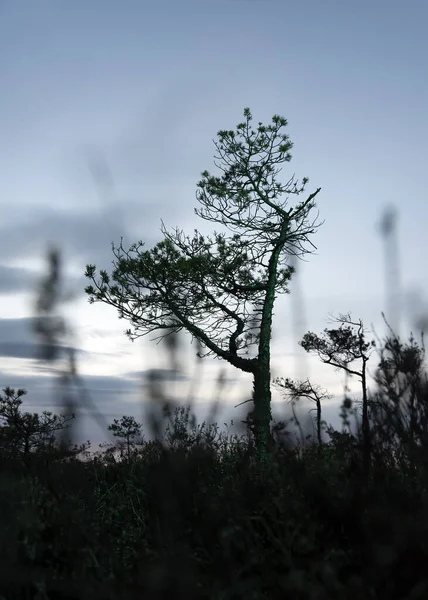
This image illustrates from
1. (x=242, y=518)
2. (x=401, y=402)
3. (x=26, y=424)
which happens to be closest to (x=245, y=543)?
(x=242, y=518)

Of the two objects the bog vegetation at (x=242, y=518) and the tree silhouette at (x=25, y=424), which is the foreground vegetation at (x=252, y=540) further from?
the tree silhouette at (x=25, y=424)

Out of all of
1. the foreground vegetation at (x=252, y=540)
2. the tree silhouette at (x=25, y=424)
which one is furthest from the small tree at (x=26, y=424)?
the foreground vegetation at (x=252, y=540)

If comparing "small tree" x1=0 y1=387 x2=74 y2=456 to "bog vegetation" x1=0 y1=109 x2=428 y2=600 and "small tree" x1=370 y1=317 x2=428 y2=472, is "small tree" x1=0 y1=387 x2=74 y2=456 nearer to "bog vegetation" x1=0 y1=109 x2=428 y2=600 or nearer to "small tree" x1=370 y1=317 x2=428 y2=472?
"bog vegetation" x1=0 y1=109 x2=428 y2=600

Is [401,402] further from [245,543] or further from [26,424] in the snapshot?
[26,424]

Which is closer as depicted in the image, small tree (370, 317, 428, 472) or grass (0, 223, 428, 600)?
grass (0, 223, 428, 600)

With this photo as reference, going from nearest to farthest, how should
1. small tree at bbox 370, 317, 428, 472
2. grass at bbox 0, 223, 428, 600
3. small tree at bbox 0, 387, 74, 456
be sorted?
grass at bbox 0, 223, 428, 600 < small tree at bbox 370, 317, 428, 472 < small tree at bbox 0, 387, 74, 456

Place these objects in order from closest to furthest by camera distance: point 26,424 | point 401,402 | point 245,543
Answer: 1. point 245,543
2. point 401,402
3. point 26,424

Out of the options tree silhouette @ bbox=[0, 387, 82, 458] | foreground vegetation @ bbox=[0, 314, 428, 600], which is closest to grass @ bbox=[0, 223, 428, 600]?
foreground vegetation @ bbox=[0, 314, 428, 600]

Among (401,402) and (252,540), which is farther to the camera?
(401,402)

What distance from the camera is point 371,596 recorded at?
→ 10.4ft

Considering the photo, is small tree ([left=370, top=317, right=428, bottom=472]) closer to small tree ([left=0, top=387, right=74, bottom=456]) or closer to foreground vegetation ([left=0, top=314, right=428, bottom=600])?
foreground vegetation ([left=0, top=314, right=428, bottom=600])

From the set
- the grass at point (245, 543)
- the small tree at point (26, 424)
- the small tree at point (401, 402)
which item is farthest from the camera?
the small tree at point (26, 424)

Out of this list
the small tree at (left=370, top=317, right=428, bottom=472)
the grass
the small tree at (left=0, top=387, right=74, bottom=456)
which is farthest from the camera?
the small tree at (left=0, top=387, right=74, bottom=456)

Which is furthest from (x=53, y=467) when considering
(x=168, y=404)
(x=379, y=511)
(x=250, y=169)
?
(x=250, y=169)
